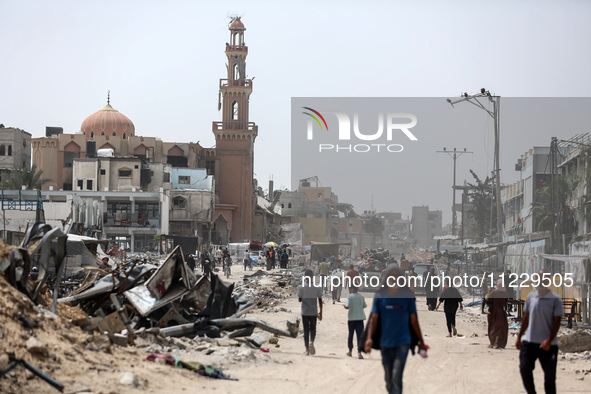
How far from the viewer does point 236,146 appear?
81750 mm

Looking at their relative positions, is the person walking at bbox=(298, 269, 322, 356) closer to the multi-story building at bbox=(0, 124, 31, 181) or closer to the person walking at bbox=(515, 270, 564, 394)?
the person walking at bbox=(515, 270, 564, 394)

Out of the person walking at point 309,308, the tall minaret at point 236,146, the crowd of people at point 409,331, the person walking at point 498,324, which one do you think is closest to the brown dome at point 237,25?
the tall minaret at point 236,146

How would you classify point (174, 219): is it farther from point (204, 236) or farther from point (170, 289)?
point (170, 289)

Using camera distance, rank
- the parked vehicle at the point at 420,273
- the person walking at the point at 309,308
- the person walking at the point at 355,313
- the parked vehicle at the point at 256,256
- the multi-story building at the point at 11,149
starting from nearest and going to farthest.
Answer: the person walking at the point at 355,313 < the person walking at the point at 309,308 < the parked vehicle at the point at 420,273 < the parked vehicle at the point at 256,256 < the multi-story building at the point at 11,149

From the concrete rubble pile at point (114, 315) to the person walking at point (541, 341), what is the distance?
4057mm

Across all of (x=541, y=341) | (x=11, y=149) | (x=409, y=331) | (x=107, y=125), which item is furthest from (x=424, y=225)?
(x=11, y=149)

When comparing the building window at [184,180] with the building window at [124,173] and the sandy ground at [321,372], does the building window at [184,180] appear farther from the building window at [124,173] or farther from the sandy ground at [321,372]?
the sandy ground at [321,372]

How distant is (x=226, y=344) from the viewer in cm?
1149

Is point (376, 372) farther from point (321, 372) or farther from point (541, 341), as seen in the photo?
point (541, 341)

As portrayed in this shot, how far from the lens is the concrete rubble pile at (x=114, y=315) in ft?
26.5

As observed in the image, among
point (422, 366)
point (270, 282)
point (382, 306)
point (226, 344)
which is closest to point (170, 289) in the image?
point (226, 344)

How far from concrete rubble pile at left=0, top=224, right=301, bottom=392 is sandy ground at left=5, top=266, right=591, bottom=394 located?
250mm

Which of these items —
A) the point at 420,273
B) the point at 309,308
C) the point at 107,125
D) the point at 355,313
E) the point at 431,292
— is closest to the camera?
the point at 355,313

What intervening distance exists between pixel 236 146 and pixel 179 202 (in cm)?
1349
